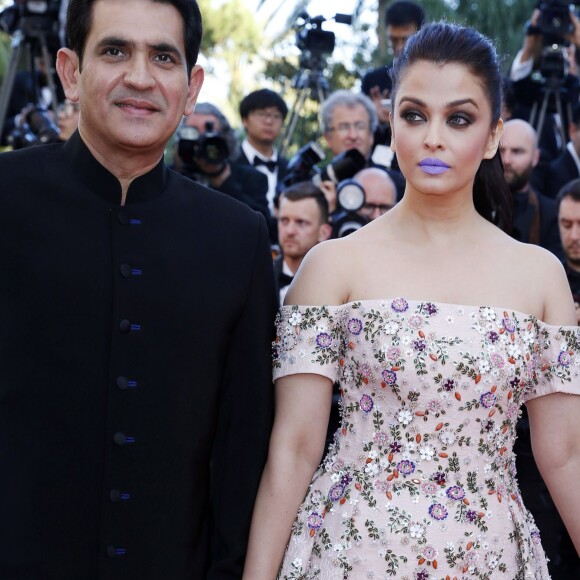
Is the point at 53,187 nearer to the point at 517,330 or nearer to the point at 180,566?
the point at 180,566

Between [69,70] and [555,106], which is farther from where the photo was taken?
[555,106]

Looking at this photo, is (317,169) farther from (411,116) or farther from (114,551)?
(114,551)

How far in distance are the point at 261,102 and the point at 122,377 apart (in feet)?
15.4

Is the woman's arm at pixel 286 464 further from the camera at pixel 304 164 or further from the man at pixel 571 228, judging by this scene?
the camera at pixel 304 164

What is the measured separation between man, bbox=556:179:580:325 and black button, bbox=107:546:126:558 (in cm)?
268

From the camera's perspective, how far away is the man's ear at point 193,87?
8.25 ft

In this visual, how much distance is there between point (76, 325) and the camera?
7.47 ft

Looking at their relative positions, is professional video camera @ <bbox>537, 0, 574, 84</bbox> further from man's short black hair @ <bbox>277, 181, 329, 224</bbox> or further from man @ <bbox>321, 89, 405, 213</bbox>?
man's short black hair @ <bbox>277, 181, 329, 224</bbox>

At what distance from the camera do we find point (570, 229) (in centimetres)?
475

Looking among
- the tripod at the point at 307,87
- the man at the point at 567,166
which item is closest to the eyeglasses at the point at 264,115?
the tripod at the point at 307,87

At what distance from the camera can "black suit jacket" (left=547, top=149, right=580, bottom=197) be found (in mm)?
6129

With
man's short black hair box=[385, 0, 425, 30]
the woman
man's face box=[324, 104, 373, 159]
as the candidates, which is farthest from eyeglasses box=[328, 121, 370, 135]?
the woman

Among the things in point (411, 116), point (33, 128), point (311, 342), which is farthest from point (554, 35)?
point (311, 342)

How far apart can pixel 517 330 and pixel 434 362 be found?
8.9 inches
